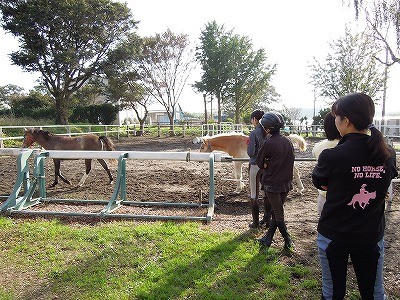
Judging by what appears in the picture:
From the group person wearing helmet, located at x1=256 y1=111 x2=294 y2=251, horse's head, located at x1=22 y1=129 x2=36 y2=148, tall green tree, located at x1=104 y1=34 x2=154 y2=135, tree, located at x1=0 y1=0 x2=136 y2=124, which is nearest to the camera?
person wearing helmet, located at x1=256 y1=111 x2=294 y2=251

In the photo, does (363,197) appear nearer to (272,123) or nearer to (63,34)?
(272,123)

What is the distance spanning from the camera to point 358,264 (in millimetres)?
1894

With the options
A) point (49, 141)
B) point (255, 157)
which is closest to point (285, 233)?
point (255, 157)

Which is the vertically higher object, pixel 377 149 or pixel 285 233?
pixel 377 149

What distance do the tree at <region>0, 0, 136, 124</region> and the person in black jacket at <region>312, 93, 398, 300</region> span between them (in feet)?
76.3

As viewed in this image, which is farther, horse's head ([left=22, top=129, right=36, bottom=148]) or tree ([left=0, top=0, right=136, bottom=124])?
tree ([left=0, top=0, right=136, bottom=124])

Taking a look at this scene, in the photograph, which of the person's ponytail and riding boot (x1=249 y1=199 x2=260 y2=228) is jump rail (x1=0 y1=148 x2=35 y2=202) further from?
the person's ponytail

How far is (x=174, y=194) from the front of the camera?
6371 millimetres

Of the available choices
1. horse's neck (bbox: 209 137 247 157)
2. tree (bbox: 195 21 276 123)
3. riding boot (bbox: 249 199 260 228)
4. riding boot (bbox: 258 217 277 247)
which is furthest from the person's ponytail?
tree (bbox: 195 21 276 123)

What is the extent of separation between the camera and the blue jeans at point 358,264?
185 centimetres

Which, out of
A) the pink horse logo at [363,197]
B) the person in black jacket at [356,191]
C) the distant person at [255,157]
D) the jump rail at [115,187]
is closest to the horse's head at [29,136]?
the jump rail at [115,187]

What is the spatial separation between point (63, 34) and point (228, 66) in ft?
45.2

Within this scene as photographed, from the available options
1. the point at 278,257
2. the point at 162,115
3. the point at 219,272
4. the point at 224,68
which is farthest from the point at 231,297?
the point at 162,115

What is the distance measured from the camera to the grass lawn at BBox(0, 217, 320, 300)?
2.82 meters
